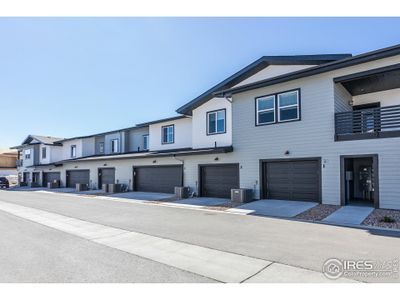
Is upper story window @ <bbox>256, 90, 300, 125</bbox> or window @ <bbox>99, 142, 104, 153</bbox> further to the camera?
window @ <bbox>99, 142, 104, 153</bbox>

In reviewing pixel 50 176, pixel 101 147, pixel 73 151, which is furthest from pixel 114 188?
pixel 50 176

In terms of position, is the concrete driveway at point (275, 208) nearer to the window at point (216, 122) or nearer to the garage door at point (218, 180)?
the garage door at point (218, 180)

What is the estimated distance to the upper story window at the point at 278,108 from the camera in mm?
13828

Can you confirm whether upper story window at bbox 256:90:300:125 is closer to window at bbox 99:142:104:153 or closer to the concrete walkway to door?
the concrete walkway to door

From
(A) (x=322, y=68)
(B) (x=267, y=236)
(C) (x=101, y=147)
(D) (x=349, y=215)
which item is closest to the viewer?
(B) (x=267, y=236)

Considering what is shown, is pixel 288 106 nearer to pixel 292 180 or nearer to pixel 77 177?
pixel 292 180

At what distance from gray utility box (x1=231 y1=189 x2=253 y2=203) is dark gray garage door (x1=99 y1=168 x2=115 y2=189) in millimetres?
14319

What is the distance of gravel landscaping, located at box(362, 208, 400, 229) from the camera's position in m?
8.57

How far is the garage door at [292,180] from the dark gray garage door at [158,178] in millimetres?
6726

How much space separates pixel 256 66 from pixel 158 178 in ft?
35.9

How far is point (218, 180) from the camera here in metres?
17.0

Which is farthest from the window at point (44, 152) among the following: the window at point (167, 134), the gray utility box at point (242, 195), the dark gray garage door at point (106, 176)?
the gray utility box at point (242, 195)

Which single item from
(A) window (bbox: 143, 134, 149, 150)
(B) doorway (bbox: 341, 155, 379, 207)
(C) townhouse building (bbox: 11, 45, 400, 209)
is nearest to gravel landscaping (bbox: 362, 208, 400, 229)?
(C) townhouse building (bbox: 11, 45, 400, 209)
